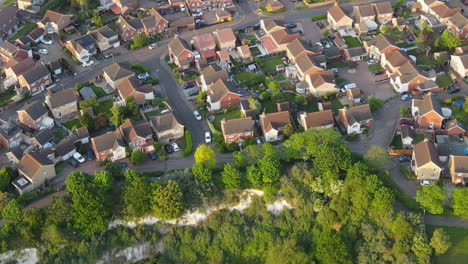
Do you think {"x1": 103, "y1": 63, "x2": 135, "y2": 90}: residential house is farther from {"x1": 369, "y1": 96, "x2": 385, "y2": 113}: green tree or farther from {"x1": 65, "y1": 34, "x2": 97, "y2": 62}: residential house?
{"x1": 369, "y1": 96, "x2": 385, "y2": 113}: green tree

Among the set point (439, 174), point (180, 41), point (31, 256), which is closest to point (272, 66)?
point (180, 41)

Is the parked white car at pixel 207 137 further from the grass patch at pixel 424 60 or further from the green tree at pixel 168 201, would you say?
the grass patch at pixel 424 60

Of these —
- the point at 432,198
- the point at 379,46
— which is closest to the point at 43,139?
the point at 432,198

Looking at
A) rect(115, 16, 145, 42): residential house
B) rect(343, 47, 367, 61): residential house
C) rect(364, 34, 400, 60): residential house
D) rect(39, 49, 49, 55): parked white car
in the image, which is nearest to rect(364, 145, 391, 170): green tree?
rect(343, 47, 367, 61): residential house

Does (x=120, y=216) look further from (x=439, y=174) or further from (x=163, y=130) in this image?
(x=439, y=174)

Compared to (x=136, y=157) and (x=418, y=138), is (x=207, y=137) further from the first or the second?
(x=418, y=138)

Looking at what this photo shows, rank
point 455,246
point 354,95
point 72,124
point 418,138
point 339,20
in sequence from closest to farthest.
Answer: point 455,246 → point 418,138 → point 72,124 → point 354,95 → point 339,20
